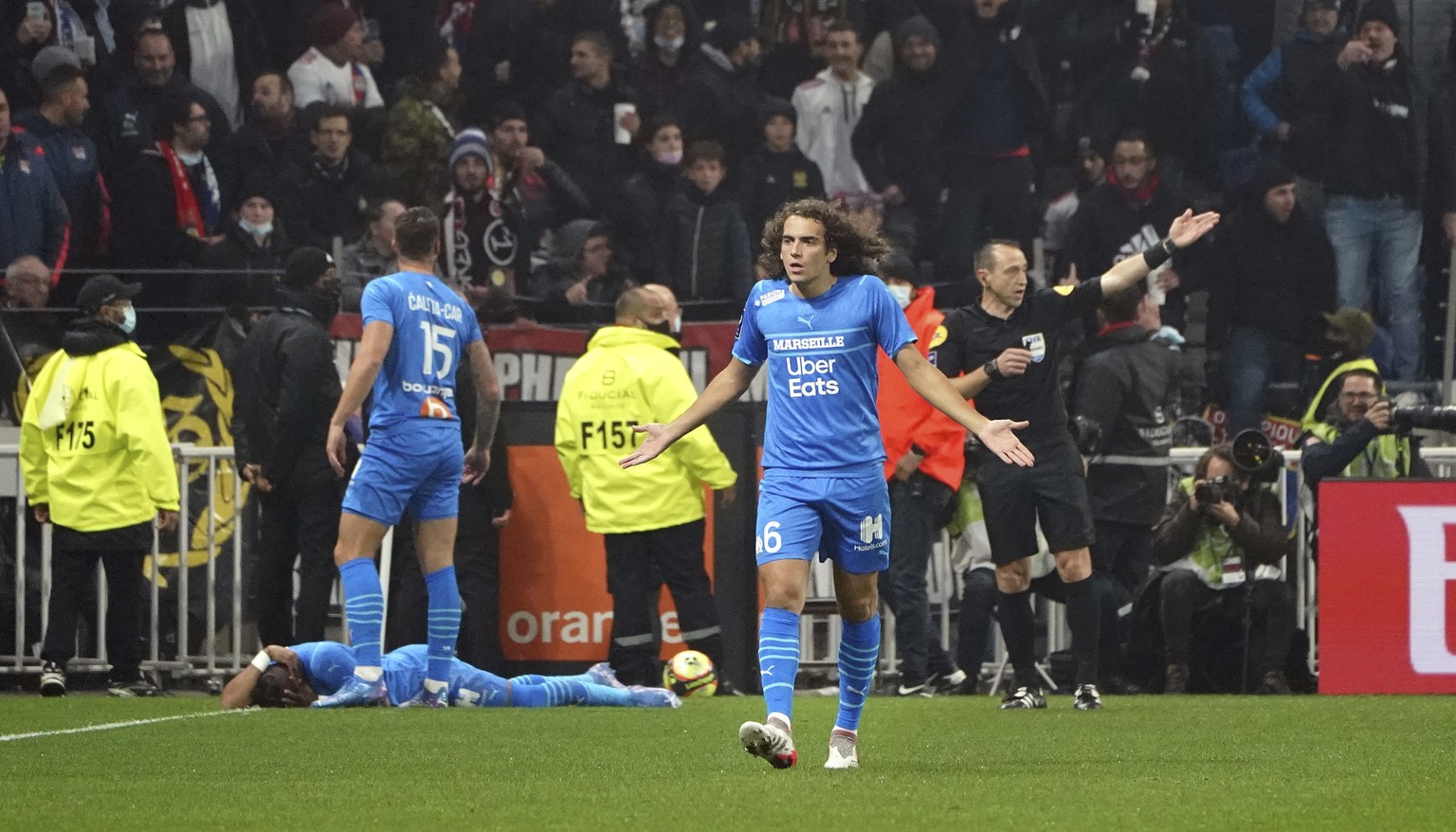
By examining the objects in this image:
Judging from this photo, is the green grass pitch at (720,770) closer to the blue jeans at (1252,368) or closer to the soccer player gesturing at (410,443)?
the soccer player gesturing at (410,443)

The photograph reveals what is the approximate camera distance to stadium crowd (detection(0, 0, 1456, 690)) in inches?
588

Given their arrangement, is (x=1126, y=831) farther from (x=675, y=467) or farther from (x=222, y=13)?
(x=222, y=13)

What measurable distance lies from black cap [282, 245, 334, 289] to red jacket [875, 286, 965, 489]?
312cm

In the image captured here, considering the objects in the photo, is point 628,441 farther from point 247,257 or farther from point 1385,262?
point 1385,262

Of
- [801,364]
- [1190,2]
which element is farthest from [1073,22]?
[801,364]

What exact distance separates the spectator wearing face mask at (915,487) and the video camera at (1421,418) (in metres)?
2.29

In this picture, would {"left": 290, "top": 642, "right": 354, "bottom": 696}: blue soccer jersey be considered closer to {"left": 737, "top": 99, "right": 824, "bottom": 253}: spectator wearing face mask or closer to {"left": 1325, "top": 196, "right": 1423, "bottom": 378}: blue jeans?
{"left": 737, "top": 99, "right": 824, "bottom": 253}: spectator wearing face mask

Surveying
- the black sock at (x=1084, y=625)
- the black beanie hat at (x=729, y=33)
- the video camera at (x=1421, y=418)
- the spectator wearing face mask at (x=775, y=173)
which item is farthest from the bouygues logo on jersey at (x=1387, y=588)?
the black beanie hat at (x=729, y=33)

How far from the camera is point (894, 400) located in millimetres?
11688

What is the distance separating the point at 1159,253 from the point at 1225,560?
2651 millimetres

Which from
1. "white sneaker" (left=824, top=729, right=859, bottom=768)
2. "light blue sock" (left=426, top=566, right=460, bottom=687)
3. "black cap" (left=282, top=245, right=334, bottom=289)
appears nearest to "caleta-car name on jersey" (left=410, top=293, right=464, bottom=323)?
"light blue sock" (left=426, top=566, right=460, bottom=687)

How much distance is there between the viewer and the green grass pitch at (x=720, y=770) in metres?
5.34

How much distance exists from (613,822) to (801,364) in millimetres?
2139

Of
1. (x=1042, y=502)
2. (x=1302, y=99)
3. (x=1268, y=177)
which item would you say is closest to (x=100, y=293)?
(x=1042, y=502)
